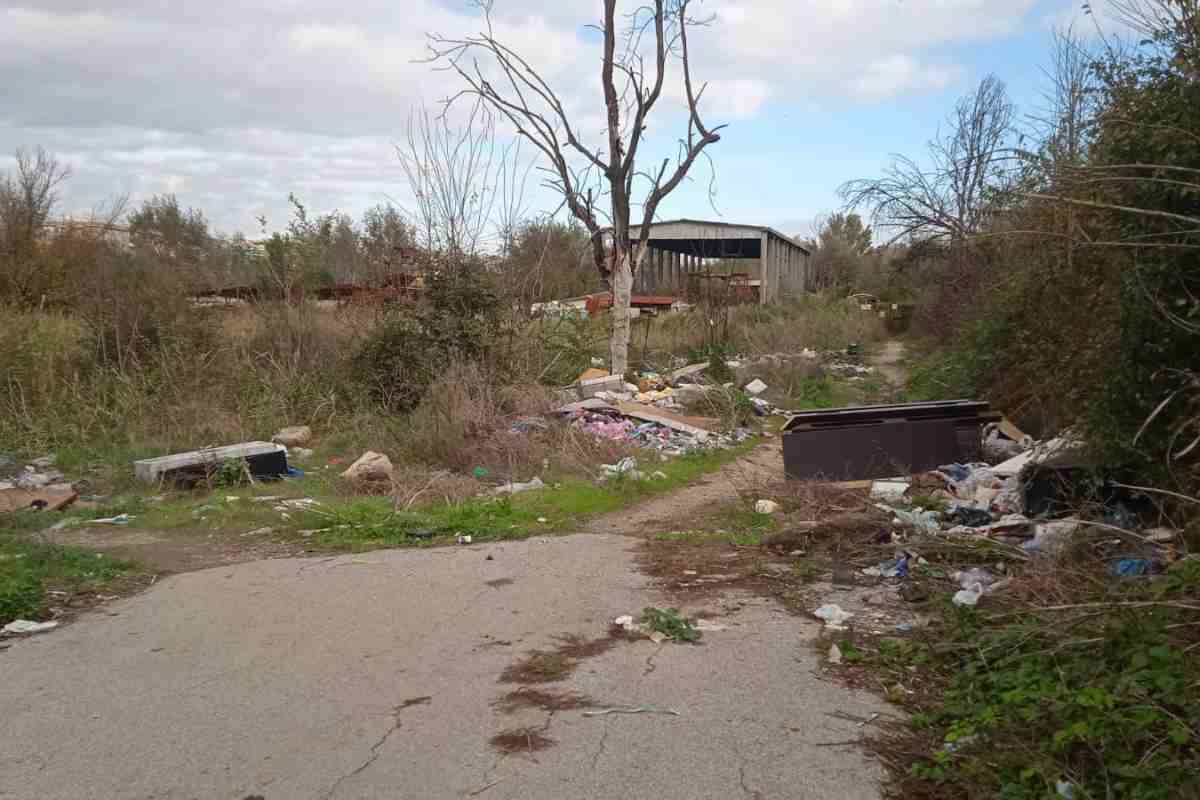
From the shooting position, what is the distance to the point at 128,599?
649 centimetres

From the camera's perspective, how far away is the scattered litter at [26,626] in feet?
18.9

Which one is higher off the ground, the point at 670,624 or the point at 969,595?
the point at 969,595

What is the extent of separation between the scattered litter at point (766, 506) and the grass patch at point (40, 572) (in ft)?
17.1

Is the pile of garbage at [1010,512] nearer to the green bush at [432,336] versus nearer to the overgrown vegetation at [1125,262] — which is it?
the overgrown vegetation at [1125,262]

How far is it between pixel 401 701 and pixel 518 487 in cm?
530

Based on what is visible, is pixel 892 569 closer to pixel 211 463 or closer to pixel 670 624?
pixel 670 624

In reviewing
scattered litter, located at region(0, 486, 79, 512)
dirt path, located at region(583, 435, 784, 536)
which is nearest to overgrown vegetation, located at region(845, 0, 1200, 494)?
dirt path, located at region(583, 435, 784, 536)

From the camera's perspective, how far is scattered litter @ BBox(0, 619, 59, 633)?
576cm

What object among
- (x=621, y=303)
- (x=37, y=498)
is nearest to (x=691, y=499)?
(x=621, y=303)

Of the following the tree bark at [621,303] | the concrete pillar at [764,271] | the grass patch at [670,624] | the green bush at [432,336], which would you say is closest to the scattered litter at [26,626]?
the grass patch at [670,624]

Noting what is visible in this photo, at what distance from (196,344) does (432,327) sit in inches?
159

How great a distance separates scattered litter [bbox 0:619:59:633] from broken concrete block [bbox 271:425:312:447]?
661cm

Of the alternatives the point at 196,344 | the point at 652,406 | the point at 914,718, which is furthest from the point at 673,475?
the point at 196,344

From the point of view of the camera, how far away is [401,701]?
4.43 metres
